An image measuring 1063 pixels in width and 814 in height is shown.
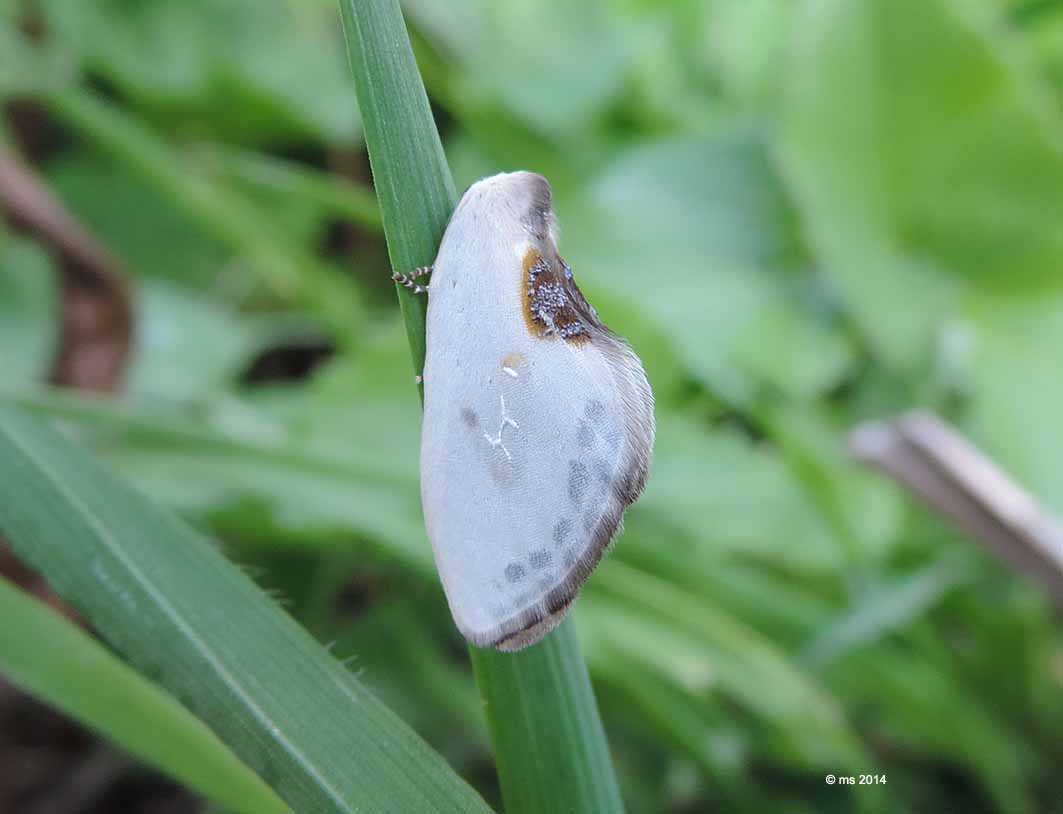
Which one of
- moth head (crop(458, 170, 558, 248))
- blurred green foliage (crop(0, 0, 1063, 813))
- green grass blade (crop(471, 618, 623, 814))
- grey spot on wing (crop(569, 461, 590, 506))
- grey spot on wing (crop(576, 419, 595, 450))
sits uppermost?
moth head (crop(458, 170, 558, 248))

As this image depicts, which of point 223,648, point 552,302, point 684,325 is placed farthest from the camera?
point 684,325

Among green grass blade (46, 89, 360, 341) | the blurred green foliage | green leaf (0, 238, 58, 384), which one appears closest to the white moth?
the blurred green foliage

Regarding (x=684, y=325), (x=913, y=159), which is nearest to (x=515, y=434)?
(x=684, y=325)

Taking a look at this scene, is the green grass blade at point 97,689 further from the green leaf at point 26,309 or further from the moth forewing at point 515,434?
the green leaf at point 26,309

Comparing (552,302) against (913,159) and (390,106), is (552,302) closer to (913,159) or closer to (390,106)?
(390,106)

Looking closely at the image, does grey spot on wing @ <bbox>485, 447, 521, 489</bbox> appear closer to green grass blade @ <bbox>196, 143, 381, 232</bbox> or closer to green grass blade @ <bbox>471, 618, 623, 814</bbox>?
green grass blade @ <bbox>471, 618, 623, 814</bbox>

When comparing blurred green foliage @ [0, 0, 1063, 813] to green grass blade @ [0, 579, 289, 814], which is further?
blurred green foliage @ [0, 0, 1063, 813]
